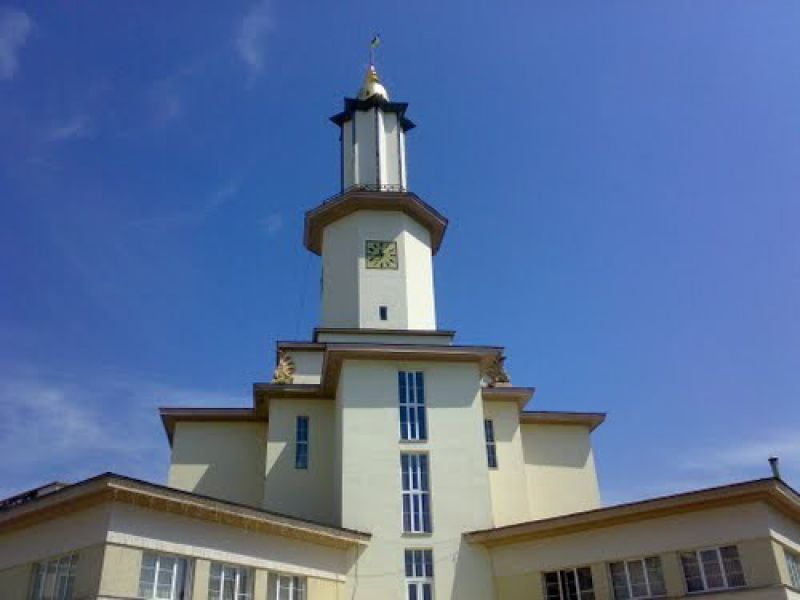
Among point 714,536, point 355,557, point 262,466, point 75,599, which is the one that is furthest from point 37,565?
point 714,536

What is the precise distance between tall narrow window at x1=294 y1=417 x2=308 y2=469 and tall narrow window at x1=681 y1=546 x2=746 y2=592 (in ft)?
49.0

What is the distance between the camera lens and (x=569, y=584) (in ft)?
81.7

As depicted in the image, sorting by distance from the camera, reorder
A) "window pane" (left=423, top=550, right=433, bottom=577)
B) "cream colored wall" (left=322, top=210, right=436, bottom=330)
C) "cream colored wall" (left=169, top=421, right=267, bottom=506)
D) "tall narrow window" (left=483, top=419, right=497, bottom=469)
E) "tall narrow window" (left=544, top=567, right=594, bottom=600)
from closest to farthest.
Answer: "tall narrow window" (left=544, top=567, right=594, bottom=600), "window pane" (left=423, top=550, right=433, bottom=577), "tall narrow window" (left=483, top=419, right=497, bottom=469), "cream colored wall" (left=169, top=421, right=267, bottom=506), "cream colored wall" (left=322, top=210, right=436, bottom=330)

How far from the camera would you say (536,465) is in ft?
110

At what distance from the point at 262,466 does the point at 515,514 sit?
10964 millimetres

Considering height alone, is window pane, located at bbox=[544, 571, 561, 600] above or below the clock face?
below

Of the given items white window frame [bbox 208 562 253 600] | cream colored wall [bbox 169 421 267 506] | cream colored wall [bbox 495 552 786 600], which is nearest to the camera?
cream colored wall [bbox 495 552 786 600]

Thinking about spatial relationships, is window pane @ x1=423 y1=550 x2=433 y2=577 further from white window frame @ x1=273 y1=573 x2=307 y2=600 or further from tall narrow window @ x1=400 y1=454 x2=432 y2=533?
white window frame @ x1=273 y1=573 x2=307 y2=600

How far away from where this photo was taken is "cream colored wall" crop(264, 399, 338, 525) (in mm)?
29703

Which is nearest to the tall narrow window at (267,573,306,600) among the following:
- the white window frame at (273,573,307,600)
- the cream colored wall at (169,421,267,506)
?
the white window frame at (273,573,307,600)

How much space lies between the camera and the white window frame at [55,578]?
2016 centimetres

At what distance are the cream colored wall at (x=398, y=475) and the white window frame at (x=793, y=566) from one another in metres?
9.51

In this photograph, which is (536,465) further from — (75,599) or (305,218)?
(75,599)

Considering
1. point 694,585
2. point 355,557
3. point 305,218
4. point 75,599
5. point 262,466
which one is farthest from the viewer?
point 305,218
